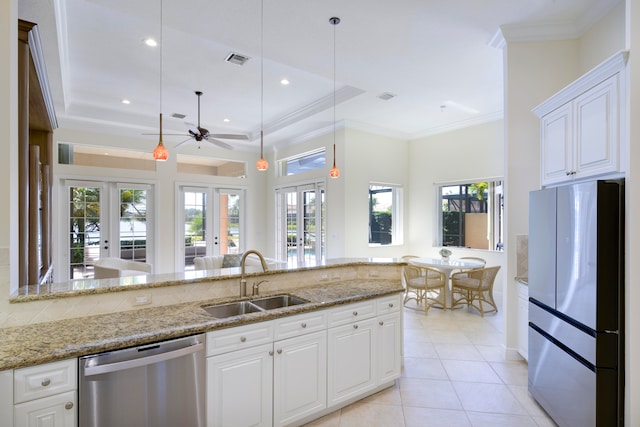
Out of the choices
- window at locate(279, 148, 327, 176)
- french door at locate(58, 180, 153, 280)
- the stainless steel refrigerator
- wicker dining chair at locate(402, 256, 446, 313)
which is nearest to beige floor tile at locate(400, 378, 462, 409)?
the stainless steel refrigerator

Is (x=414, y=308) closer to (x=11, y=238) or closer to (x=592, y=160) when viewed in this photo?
(x=592, y=160)

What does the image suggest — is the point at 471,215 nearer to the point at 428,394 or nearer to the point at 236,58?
the point at 428,394

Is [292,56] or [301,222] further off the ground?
[292,56]

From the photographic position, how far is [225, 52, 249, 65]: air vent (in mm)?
3966

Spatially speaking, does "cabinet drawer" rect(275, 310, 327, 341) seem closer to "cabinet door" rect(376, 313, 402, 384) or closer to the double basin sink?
the double basin sink

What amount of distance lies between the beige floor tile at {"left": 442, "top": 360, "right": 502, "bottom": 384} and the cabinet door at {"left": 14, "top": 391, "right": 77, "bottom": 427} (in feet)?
9.56

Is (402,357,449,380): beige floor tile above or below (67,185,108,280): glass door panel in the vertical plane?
below

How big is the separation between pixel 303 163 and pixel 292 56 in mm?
3889

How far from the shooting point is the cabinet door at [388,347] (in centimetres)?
273

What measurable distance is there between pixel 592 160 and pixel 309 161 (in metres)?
5.64

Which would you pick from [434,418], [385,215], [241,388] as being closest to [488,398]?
[434,418]

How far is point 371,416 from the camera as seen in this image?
8.17 ft

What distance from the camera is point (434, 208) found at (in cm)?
686

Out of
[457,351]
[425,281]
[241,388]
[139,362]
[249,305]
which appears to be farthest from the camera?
[425,281]
